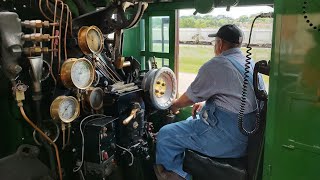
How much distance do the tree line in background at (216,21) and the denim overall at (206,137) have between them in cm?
48

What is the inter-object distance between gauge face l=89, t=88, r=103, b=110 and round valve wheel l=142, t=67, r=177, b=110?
420 millimetres

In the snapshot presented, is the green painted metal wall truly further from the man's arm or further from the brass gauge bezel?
the brass gauge bezel

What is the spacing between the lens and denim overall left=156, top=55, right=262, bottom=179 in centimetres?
239

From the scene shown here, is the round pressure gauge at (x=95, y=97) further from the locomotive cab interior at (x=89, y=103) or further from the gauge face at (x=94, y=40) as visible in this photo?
the gauge face at (x=94, y=40)

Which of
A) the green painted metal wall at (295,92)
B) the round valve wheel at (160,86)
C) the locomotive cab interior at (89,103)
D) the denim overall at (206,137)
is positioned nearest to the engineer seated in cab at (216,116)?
the denim overall at (206,137)

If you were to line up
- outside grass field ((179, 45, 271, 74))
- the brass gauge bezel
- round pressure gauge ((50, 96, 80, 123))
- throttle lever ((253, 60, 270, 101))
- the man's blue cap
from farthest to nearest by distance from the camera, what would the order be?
outside grass field ((179, 45, 271, 74)) < the man's blue cap < the brass gauge bezel < round pressure gauge ((50, 96, 80, 123)) < throttle lever ((253, 60, 270, 101))

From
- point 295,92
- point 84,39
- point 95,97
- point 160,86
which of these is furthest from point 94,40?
point 295,92

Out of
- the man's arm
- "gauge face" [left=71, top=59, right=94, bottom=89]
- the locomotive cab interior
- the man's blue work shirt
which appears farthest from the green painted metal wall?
"gauge face" [left=71, top=59, right=94, bottom=89]

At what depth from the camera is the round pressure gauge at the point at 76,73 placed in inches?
84.0

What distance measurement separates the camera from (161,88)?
2828 mm

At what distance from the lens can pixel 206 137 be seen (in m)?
2.47

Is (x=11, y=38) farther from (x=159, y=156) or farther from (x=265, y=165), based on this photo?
(x=265, y=165)

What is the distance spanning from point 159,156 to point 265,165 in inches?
51.2

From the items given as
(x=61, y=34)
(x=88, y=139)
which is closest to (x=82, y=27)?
(x=61, y=34)
